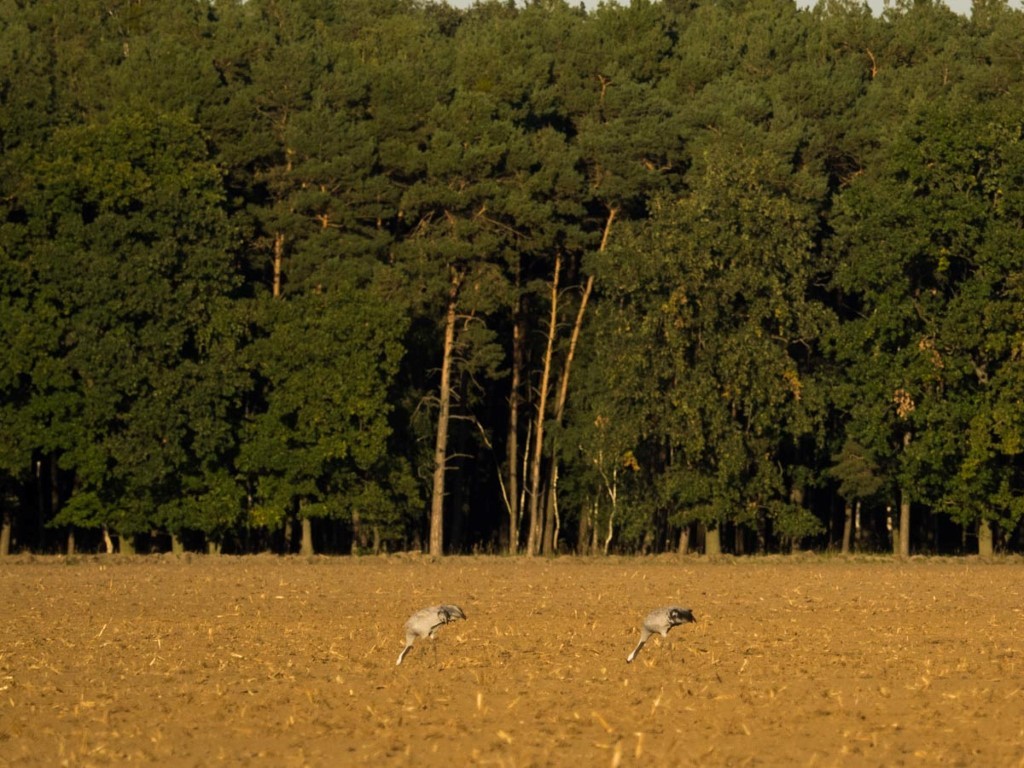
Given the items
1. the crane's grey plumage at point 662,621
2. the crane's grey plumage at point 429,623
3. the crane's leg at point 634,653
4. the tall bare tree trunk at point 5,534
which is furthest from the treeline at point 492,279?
the crane's grey plumage at point 429,623

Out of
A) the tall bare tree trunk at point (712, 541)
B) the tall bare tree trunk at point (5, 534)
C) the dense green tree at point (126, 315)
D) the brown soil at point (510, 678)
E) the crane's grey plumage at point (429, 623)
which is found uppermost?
the dense green tree at point (126, 315)

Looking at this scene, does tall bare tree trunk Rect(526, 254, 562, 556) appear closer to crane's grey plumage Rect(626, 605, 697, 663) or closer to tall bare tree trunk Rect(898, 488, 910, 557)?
tall bare tree trunk Rect(898, 488, 910, 557)

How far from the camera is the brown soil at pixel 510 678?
49.8ft

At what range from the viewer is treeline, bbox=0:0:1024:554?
47.5 metres

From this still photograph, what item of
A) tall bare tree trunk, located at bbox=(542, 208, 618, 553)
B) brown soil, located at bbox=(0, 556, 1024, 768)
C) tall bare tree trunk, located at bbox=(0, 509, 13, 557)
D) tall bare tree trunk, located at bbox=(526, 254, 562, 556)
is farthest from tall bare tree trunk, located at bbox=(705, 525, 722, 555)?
tall bare tree trunk, located at bbox=(0, 509, 13, 557)

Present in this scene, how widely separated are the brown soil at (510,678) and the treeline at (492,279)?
15157mm

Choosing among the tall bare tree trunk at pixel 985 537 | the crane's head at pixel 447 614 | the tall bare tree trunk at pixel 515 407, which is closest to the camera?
the crane's head at pixel 447 614

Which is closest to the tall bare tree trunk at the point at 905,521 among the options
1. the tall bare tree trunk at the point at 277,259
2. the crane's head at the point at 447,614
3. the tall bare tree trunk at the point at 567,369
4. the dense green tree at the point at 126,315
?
the tall bare tree trunk at the point at 567,369

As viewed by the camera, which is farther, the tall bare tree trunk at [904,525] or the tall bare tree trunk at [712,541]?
the tall bare tree trunk at [904,525]

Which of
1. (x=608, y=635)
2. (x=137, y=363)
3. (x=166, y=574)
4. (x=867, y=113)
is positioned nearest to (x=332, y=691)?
(x=608, y=635)

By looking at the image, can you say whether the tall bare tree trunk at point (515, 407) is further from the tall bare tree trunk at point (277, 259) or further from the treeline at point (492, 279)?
the tall bare tree trunk at point (277, 259)

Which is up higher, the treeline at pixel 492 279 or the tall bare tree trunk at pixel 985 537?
the treeline at pixel 492 279

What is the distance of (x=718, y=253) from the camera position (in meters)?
48.0

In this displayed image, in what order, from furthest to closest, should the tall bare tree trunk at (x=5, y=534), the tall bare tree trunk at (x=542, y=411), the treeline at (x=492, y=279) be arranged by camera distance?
the tall bare tree trunk at (x=542, y=411), the tall bare tree trunk at (x=5, y=534), the treeline at (x=492, y=279)
